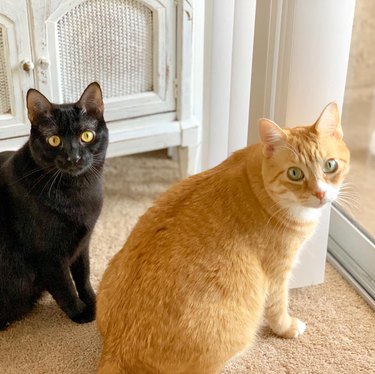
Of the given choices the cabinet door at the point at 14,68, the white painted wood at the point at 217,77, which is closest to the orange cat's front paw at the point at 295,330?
the white painted wood at the point at 217,77

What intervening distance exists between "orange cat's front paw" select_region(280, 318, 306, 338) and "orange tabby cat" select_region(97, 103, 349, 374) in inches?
9.0

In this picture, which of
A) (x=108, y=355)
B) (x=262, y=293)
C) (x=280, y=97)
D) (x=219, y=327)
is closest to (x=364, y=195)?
(x=280, y=97)

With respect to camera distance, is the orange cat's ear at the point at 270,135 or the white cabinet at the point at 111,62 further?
the white cabinet at the point at 111,62

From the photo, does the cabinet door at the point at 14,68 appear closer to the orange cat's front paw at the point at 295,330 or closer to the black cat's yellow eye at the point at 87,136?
the black cat's yellow eye at the point at 87,136

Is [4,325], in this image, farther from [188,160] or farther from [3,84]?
[188,160]

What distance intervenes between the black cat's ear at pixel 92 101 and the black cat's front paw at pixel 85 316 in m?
0.50

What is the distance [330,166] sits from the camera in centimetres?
131

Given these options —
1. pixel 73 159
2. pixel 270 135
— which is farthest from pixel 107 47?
pixel 270 135

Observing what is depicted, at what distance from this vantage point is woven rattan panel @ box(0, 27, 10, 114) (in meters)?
1.73

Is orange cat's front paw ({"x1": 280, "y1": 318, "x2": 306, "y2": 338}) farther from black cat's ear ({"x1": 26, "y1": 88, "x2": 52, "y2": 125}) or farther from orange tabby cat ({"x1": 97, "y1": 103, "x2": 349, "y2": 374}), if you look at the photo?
black cat's ear ({"x1": 26, "y1": 88, "x2": 52, "y2": 125})

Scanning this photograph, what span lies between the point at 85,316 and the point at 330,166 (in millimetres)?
747

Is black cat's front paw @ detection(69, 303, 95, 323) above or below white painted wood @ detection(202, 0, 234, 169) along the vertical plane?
below

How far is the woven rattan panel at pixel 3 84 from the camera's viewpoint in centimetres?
173

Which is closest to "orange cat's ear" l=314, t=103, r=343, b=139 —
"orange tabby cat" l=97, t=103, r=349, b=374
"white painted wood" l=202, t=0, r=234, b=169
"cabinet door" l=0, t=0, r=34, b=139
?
"orange tabby cat" l=97, t=103, r=349, b=374
